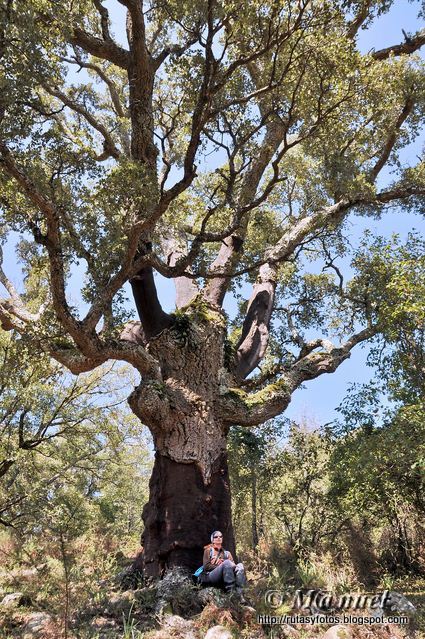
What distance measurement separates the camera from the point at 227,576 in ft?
19.1

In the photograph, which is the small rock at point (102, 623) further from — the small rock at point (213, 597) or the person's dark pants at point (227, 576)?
the person's dark pants at point (227, 576)

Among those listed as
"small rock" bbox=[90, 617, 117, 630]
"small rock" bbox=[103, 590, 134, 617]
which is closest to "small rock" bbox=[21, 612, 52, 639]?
"small rock" bbox=[90, 617, 117, 630]

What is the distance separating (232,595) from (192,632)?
2.62ft

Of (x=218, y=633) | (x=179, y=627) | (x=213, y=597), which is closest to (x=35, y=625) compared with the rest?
(x=179, y=627)

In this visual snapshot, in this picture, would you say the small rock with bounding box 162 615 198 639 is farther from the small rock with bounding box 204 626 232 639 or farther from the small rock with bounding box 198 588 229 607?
the small rock with bounding box 198 588 229 607

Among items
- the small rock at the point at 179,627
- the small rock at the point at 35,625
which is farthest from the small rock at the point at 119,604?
the small rock at the point at 179,627

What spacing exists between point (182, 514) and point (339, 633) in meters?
3.26

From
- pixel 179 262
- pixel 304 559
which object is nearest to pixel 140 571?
pixel 304 559

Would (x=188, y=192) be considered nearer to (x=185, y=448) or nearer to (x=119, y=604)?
(x=185, y=448)

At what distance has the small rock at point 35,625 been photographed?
5.28 metres

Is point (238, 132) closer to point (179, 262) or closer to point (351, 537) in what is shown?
point (179, 262)

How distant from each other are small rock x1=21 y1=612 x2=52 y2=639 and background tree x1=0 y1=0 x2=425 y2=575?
5.61 ft

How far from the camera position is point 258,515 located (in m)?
14.4

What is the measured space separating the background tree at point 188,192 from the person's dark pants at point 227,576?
38.2 inches
